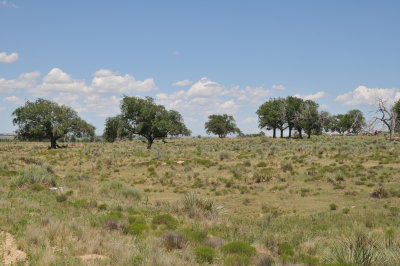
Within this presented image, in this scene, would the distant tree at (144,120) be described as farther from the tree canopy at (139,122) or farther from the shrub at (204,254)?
the shrub at (204,254)

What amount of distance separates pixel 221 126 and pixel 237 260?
98.1m

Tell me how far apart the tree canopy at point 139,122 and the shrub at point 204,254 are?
45624mm

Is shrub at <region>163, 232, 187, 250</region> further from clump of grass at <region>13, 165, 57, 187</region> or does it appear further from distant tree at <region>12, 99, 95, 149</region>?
distant tree at <region>12, 99, 95, 149</region>

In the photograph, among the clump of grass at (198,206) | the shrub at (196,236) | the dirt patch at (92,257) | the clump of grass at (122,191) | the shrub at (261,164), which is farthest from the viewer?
the shrub at (261,164)

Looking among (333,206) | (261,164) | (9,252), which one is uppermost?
(261,164)

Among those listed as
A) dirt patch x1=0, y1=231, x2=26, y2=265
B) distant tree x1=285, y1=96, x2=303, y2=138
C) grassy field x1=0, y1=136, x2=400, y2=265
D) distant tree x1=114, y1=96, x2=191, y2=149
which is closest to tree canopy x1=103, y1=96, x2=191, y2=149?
distant tree x1=114, y1=96, x2=191, y2=149

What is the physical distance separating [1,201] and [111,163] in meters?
26.2

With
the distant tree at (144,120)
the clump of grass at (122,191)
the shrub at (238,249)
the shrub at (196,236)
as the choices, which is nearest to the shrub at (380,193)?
the shrub at (196,236)

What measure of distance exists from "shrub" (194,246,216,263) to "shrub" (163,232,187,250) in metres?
0.93

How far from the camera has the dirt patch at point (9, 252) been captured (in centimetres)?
787

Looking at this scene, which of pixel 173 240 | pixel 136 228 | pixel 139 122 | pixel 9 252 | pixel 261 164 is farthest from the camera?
pixel 139 122

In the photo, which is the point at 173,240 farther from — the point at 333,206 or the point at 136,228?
the point at 333,206

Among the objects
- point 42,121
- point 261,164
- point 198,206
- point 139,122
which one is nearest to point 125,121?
point 139,122

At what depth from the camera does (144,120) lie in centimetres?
5569
